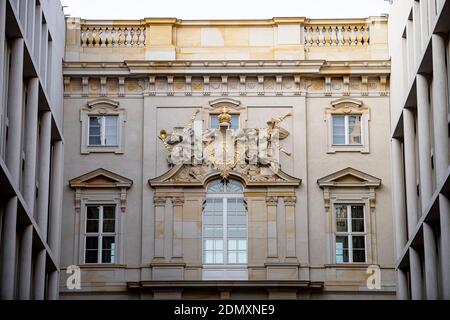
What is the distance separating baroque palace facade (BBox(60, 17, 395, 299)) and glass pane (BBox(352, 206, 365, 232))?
6 centimetres

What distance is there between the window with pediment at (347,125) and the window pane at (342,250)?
297 cm

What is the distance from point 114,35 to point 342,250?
10.5 metres

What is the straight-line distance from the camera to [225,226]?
144ft

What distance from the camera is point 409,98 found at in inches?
1499

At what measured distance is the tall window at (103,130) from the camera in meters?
44.9

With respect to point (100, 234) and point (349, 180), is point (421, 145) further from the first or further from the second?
point (100, 234)

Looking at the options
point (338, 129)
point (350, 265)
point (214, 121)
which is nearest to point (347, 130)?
point (338, 129)

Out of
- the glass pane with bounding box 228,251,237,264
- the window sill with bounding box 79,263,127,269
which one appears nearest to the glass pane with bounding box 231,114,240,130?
the glass pane with bounding box 228,251,237,264

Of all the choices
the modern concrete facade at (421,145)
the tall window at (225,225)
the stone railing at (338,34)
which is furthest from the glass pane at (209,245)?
the stone railing at (338,34)

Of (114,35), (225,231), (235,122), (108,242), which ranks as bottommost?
(108,242)

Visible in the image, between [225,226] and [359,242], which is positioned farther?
[225,226]
